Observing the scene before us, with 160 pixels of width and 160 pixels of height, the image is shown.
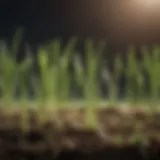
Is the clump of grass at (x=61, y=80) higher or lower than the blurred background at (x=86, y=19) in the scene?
lower

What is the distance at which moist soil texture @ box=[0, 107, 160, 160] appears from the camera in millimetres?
710

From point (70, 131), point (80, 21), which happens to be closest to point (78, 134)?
point (70, 131)

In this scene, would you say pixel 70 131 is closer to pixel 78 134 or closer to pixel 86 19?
pixel 78 134

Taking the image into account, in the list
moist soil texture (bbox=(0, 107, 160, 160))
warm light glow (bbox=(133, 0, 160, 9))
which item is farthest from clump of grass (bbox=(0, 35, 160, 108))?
warm light glow (bbox=(133, 0, 160, 9))

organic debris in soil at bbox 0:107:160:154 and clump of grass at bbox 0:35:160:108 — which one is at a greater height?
clump of grass at bbox 0:35:160:108

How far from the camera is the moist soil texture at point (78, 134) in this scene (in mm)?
710

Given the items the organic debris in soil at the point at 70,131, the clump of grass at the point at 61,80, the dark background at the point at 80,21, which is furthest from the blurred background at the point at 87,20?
the organic debris in soil at the point at 70,131

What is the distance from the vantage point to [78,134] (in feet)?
2.33

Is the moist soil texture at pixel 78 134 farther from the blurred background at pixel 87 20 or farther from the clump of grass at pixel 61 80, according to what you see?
the blurred background at pixel 87 20

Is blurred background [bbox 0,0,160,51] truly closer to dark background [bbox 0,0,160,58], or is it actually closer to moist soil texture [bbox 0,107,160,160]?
dark background [bbox 0,0,160,58]

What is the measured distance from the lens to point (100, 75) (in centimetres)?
81

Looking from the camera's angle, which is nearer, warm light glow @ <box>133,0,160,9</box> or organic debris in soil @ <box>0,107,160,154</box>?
organic debris in soil @ <box>0,107,160,154</box>

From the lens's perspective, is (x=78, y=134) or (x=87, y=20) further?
(x=87, y=20)

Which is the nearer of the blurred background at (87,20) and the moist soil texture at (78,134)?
the moist soil texture at (78,134)
